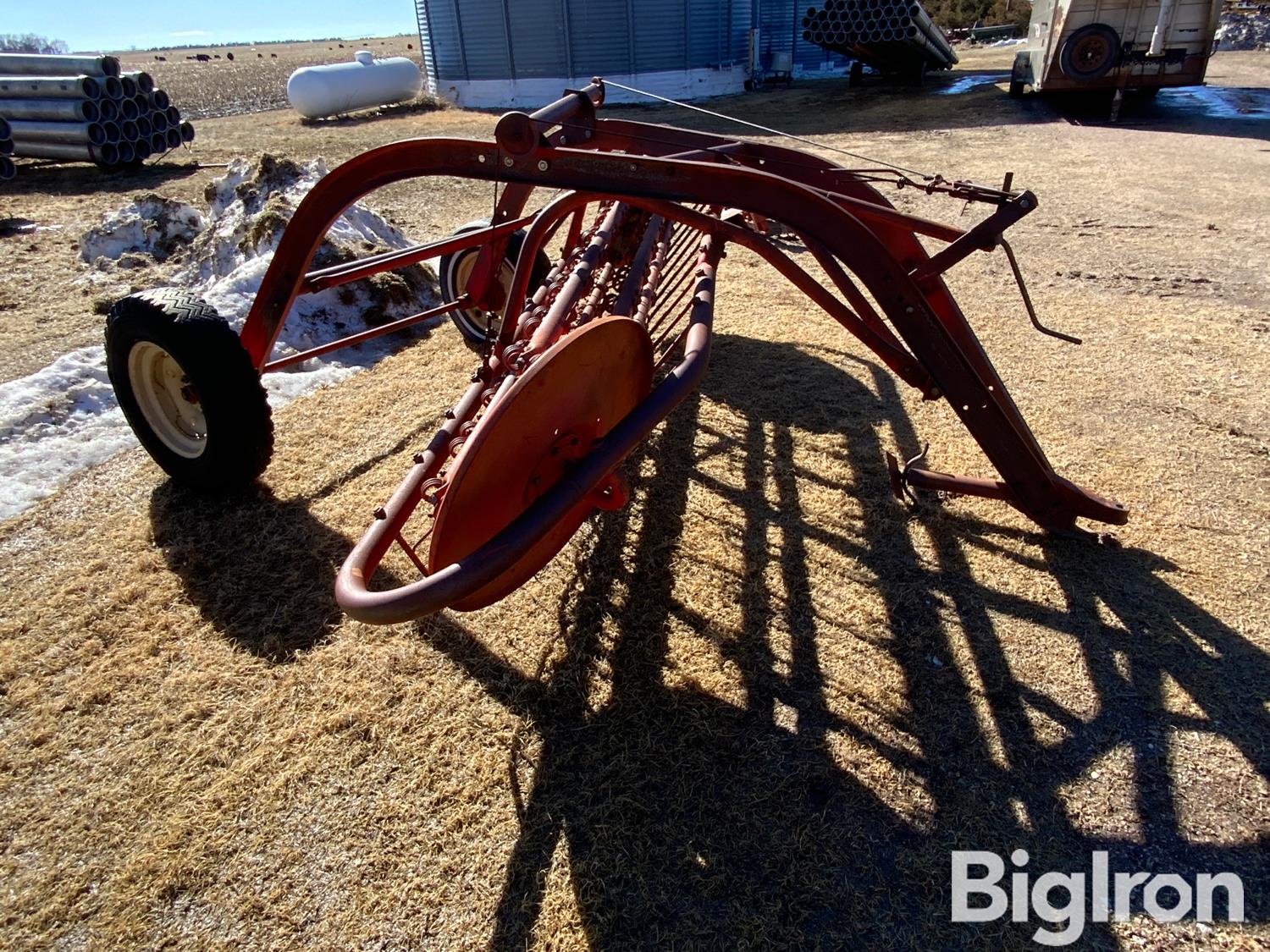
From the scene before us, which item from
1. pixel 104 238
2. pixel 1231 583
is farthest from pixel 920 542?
pixel 104 238

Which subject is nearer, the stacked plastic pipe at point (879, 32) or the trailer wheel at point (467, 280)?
the trailer wheel at point (467, 280)

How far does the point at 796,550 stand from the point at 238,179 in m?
6.08

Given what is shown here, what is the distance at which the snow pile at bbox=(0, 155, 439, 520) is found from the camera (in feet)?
12.7

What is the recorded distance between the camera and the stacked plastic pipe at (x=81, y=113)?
11.5 metres

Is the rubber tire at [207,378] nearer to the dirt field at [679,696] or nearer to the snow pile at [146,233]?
the dirt field at [679,696]

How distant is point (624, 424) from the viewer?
1.91m

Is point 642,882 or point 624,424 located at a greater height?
point 624,424

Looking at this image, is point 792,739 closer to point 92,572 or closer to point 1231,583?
point 1231,583

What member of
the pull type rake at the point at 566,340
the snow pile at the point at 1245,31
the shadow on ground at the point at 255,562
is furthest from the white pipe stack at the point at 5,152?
the snow pile at the point at 1245,31

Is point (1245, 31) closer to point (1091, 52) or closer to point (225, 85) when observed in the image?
point (1091, 52)

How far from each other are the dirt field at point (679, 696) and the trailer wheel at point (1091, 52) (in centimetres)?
1034

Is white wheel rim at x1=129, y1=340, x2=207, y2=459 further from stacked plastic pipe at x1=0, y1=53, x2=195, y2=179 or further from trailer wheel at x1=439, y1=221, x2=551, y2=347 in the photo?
stacked plastic pipe at x1=0, y1=53, x2=195, y2=179

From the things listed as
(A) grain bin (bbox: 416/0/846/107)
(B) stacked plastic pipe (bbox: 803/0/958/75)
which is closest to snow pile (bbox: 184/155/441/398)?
(A) grain bin (bbox: 416/0/846/107)

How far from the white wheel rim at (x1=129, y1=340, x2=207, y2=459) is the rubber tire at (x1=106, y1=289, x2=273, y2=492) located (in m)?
0.03
